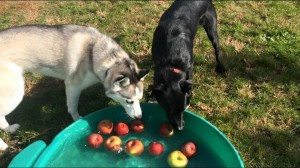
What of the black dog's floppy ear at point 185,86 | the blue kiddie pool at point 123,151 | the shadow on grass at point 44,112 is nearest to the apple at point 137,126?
the blue kiddie pool at point 123,151

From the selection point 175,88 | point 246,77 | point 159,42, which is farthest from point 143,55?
point 175,88

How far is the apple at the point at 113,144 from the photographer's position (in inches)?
171

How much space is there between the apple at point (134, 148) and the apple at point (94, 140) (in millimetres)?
367

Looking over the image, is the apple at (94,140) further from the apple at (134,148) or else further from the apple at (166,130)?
the apple at (166,130)

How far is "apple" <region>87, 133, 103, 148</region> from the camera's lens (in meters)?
4.39

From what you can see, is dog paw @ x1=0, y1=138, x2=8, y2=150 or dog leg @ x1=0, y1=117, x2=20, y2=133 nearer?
dog paw @ x1=0, y1=138, x2=8, y2=150

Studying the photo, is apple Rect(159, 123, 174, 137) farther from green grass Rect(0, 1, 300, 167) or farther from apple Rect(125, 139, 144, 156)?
green grass Rect(0, 1, 300, 167)

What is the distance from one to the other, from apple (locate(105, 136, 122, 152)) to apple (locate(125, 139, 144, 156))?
0.38ft

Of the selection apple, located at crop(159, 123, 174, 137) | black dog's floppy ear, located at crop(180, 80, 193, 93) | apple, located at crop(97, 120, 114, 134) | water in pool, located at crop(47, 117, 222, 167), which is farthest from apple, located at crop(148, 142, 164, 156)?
black dog's floppy ear, located at crop(180, 80, 193, 93)

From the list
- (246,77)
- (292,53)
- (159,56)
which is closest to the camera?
(159,56)

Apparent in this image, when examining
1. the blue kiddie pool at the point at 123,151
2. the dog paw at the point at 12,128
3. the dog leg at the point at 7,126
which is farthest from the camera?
the dog paw at the point at 12,128

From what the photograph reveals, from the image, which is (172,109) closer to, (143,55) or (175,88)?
(175,88)

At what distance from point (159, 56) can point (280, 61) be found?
2.47m

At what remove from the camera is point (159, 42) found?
507 cm
